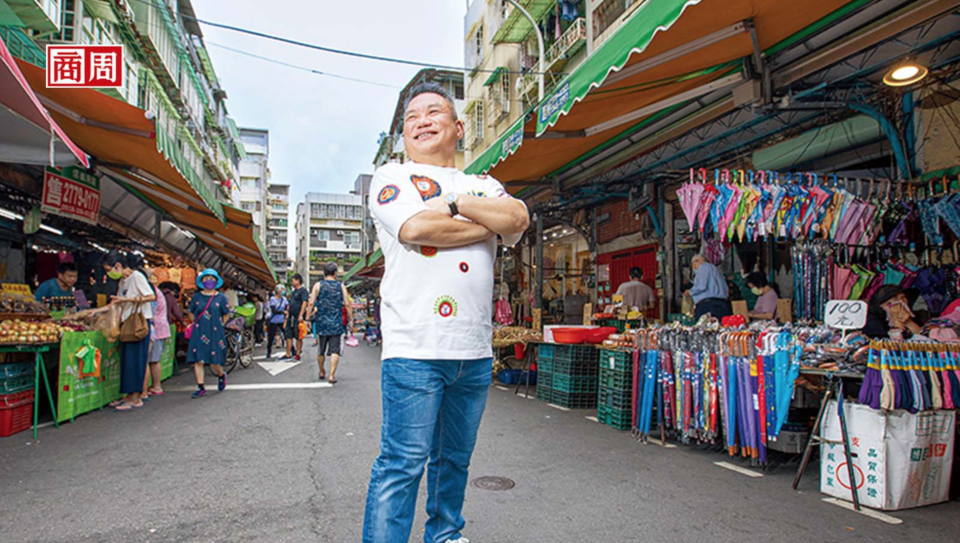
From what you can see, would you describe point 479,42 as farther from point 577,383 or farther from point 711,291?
point 577,383

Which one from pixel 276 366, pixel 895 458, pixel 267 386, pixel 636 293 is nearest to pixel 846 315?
pixel 895 458

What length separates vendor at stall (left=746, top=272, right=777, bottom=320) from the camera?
7.70m

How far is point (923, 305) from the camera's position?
6.12 metres

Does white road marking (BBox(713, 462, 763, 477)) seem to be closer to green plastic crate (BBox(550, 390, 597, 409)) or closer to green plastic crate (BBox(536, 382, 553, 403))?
green plastic crate (BBox(550, 390, 597, 409))

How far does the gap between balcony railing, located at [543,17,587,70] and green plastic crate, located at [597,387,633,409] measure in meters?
13.7

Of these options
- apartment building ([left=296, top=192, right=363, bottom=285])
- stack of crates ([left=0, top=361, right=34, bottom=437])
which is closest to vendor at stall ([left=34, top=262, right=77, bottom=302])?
stack of crates ([left=0, top=361, right=34, bottom=437])

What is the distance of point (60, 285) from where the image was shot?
26.6ft

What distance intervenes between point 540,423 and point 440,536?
4081mm

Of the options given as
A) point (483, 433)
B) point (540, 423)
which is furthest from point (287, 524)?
point (540, 423)

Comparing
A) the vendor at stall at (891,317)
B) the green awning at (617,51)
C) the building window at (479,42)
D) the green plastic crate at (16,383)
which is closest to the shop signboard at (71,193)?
the green plastic crate at (16,383)

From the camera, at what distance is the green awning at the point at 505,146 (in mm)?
6821

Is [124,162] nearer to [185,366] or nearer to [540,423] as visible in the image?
[185,366]

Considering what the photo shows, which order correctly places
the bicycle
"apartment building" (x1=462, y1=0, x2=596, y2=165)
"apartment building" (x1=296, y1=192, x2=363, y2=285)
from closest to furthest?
1. the bicycle
2. "apartment building" (x1=462, y1=0, x2=596, y2=165)
3. "apartment building" (x1=296, y1=192, x2=363, y2=285)

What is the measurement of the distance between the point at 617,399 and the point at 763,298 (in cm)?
345
